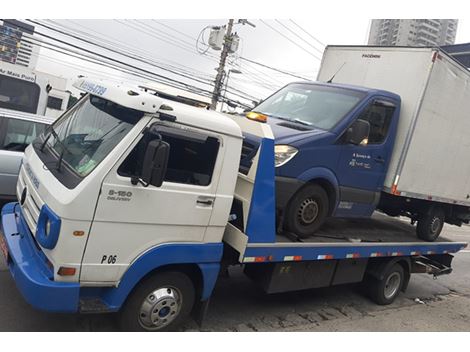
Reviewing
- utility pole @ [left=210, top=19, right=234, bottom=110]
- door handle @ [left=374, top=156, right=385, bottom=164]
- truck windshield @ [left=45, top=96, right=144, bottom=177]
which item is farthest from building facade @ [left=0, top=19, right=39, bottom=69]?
door handle @ [left=374, top=156, right=385, bottom=164]

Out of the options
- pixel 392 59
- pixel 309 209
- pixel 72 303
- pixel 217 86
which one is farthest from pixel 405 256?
pixel 217 86

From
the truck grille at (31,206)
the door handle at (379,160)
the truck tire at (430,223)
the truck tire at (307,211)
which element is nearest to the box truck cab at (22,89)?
the truck grille at (31,206)

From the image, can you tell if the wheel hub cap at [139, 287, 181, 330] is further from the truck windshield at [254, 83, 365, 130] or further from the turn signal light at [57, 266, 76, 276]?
the truck windshield at [254, 83, 365, 130]

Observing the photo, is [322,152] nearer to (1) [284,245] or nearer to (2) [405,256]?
(1) [284,245]

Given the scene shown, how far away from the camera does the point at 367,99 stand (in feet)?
18.2

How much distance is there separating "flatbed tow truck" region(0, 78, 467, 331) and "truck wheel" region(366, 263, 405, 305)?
226 cm

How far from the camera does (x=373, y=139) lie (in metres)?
5.75

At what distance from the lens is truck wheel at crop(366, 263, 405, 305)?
6539 millimetres

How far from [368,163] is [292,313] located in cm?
217

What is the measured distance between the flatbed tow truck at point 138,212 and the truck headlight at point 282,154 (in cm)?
34

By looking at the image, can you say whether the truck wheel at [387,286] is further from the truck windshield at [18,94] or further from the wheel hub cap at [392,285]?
the truck windshield at [18,94]

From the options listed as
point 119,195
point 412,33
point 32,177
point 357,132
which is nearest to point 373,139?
point 357,132

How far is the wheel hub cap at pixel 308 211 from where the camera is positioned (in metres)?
5.01

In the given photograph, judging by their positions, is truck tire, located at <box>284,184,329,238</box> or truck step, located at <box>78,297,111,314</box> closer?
truck step, located at <box>78,297,111,314</box>
